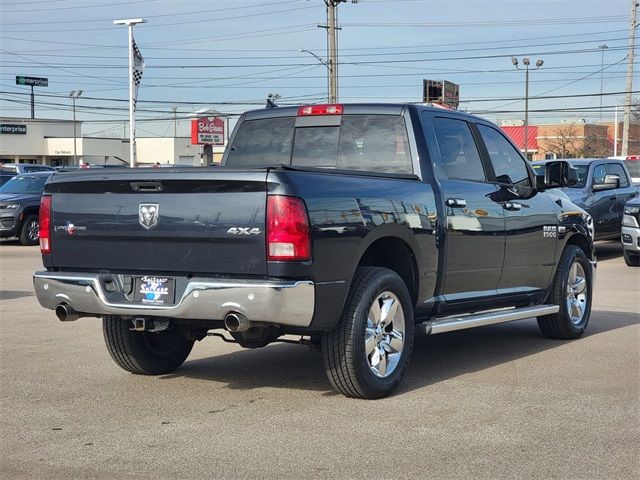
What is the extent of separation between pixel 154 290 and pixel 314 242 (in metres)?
1.14

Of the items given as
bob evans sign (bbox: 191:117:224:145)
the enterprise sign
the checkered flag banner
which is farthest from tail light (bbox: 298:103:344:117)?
the enterprise sign

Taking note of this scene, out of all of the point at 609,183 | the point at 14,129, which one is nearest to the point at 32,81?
the point at 14,129

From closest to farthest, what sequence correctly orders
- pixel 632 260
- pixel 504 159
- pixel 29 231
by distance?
1. pixel 504 159
2. pixel 632 260
3. pixel 29 231

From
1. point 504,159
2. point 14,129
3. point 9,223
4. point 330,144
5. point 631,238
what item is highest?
point 14,129

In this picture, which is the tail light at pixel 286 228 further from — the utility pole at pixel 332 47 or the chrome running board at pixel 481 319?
the utility pole at pixel 332 47

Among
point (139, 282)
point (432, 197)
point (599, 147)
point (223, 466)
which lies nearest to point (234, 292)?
point (139, 282)

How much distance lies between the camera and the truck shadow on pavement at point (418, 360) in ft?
23.7

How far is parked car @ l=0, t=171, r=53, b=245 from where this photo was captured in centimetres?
2320

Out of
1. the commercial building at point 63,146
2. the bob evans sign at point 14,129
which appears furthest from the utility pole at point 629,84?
the bob evans sign at point 14,129

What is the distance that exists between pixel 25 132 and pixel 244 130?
91.5 meters

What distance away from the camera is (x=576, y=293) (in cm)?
938

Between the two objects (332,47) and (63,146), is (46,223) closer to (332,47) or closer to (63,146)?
(332,47)

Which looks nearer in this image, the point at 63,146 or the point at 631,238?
the point at 631,238

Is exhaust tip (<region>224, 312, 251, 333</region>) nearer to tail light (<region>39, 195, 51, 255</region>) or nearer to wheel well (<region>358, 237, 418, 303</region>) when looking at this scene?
wheel well (<region>358, 237, 418, 303</region>)
